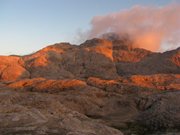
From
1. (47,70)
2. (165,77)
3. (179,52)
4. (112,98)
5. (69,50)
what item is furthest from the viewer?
(69,50)

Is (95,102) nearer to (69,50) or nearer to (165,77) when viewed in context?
(165,77)

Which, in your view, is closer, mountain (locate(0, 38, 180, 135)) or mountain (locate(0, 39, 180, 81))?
mountain (locate(0, 38, 180, 135))

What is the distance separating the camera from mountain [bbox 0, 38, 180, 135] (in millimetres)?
28328

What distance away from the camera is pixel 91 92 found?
295 feet

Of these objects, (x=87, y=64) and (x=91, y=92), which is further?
(x=87, y=64)

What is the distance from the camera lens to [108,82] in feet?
346

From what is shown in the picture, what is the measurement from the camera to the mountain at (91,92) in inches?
1115

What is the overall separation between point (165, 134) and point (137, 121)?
13197mm

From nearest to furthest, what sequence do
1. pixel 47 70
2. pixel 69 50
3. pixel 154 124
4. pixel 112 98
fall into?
pixel 154 124 < pixel 112 98 < pixel 47 70 < pixel 69 50

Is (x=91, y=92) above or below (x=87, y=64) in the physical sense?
below

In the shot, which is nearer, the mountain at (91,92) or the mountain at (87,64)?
the mountain at (91,92)

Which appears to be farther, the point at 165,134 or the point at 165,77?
the point at 165,77

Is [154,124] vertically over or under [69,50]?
Answer: under

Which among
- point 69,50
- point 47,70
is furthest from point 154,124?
point 69,50
